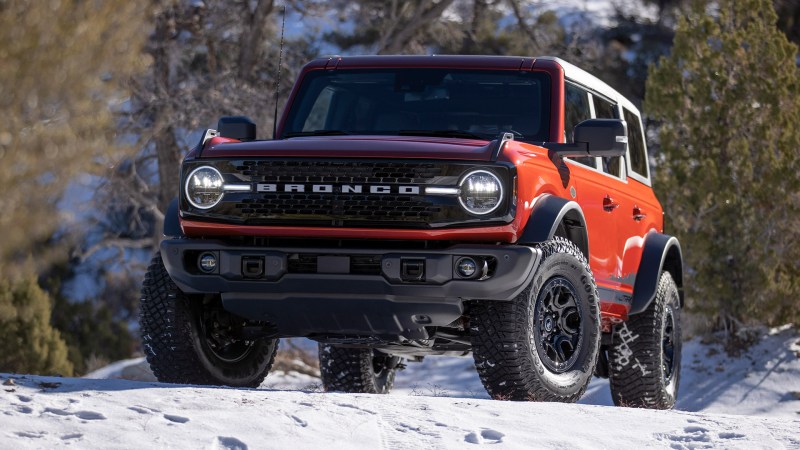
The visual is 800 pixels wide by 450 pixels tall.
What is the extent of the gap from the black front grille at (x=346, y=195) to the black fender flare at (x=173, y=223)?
13.9 inches

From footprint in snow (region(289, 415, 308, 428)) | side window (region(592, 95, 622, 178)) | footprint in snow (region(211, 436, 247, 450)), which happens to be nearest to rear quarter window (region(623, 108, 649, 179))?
side window (region(592, 95, 622, 178))

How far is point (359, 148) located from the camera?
657cm

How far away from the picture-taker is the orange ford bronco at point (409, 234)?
6434mm

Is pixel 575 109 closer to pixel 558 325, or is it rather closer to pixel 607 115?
pixel 607 115

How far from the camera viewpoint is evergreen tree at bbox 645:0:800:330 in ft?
52.3

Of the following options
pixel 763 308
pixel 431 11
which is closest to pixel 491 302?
pixel 763 308

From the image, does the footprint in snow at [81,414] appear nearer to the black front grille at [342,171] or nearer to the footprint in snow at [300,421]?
the footprint in snow at [300,421]

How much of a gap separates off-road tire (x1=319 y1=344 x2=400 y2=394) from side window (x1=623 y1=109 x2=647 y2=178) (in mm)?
2260

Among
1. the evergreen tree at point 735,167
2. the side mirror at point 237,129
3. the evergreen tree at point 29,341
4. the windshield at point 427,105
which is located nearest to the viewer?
the windshield at point 427,105

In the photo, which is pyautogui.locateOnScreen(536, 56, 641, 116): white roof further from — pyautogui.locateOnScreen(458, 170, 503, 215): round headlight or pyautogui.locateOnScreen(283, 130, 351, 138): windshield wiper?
pyautogui.locateOnScreen(458, 170, 503, 215): round headlight

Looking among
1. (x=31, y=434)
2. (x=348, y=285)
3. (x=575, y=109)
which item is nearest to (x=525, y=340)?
(x=348, y=285)

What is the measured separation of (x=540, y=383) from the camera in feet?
22.0

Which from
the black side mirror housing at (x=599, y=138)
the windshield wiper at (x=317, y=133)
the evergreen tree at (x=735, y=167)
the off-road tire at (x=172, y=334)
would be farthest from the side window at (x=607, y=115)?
the evergreen tree at (x=735, y=167)

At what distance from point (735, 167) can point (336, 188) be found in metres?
10.6
